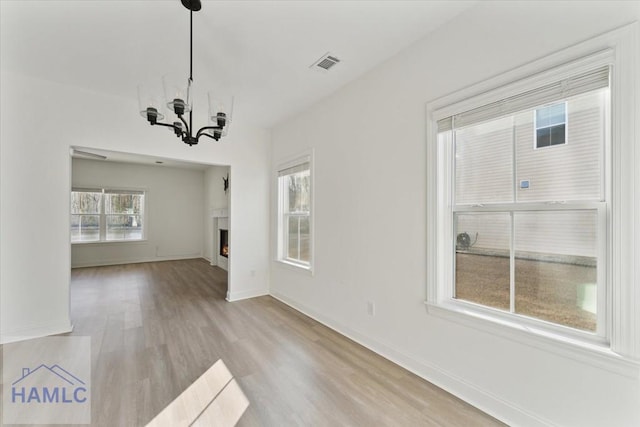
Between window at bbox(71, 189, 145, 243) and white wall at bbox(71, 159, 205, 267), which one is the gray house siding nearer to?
white wall at bbox(71, 159, 205, 267)

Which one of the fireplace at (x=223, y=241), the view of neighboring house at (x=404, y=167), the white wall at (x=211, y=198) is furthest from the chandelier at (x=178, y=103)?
the fireplace at (x=223, y=241)

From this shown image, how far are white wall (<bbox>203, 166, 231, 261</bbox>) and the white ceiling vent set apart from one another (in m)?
4.74

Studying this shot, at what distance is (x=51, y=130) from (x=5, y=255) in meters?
1.44

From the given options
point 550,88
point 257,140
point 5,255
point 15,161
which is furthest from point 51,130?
point 550,88

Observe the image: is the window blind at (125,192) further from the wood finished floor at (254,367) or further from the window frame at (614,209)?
the window frame at (614,209)

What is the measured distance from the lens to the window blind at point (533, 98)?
1.42m

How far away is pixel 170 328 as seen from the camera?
3.18 m

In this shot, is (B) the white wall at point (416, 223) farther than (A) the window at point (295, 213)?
No

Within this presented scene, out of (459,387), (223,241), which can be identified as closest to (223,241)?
(223,241)

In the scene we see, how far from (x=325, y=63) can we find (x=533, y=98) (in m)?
1.81

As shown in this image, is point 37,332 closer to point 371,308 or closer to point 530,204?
point 371,308

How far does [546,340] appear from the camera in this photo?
154cm

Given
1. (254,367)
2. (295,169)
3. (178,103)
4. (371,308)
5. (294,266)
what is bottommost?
(254,367)

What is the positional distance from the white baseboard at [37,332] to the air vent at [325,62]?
4.04m
